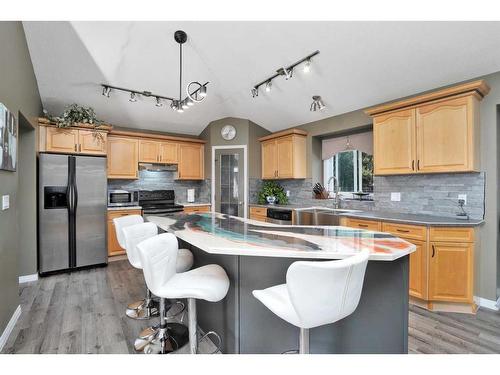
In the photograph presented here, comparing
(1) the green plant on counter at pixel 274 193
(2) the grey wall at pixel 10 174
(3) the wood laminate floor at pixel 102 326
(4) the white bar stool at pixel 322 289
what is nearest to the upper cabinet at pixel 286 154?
(1) the green plant on counter at pixel 274 193

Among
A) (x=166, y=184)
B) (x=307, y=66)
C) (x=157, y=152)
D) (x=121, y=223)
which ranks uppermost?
(x=307, y=66)

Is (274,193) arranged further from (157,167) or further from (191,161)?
(157,167)

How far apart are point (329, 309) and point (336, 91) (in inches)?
128

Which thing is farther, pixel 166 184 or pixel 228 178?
pixel 166 184

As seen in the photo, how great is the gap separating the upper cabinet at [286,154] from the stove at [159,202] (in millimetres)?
2000

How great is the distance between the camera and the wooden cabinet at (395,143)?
309 cm

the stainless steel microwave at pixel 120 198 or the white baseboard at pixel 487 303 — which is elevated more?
the stainless steel microwave at pixel 120 198

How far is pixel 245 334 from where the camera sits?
176 cm

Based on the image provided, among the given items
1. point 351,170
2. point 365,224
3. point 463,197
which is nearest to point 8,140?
point 365,224

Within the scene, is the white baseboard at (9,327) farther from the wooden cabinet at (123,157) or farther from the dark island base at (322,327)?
the wooden cabinet at (123,157)

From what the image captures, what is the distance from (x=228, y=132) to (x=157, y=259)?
408 cm

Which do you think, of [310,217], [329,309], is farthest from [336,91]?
[329,309]

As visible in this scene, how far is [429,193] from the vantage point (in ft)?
10.6

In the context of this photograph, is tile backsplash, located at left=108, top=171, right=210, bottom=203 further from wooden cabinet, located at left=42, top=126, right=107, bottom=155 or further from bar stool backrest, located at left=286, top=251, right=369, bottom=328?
bar stool backrest, located at left=286, top=251, right=369, bottom=328
